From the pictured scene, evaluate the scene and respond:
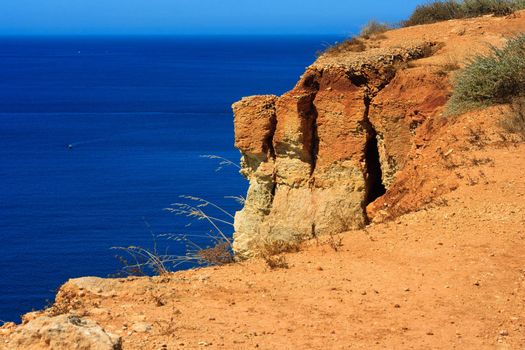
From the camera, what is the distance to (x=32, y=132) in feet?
206

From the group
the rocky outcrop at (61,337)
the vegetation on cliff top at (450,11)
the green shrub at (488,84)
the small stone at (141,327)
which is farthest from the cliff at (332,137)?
the rocky outcrop at (61,337)

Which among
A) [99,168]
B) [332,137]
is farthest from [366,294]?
[99,168]

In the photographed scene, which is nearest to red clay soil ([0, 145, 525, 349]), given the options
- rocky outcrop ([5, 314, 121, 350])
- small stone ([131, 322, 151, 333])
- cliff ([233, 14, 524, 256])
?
small stone ([131, 322, 151, 333])

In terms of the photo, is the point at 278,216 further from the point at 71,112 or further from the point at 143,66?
the point at 143,66

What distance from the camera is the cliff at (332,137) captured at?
1447 cm

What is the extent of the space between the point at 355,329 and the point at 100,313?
8.10 feet

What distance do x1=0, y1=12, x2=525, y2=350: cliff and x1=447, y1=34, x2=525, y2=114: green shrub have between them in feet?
1.18

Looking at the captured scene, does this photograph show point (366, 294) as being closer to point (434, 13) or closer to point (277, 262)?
point (277, 262)

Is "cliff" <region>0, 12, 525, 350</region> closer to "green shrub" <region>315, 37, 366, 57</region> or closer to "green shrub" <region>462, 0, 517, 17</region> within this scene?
"green shrub" <region>315, 37, 366, 57</region>

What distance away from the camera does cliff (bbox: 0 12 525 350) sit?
7145mm

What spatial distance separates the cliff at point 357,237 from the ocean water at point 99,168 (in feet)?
35.9

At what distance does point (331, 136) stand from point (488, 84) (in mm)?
3027

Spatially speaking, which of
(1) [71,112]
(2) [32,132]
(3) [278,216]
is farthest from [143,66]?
(3) [278,216]

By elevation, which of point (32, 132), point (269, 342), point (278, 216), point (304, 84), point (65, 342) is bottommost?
point (32, 132)
